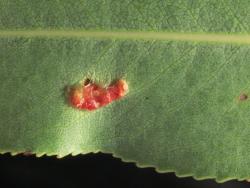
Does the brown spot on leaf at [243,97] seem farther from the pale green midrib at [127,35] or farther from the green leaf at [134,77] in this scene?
the pale green midrib at [127,35]

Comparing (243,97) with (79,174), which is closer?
(243,97)

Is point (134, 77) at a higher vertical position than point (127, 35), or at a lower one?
lower

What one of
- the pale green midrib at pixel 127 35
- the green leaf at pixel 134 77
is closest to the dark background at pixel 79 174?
the green leaf at pixel 134 77

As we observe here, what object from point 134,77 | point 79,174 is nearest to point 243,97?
point 134,77

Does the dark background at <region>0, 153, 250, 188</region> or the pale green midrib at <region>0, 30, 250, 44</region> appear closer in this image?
the pale green midrib at <region>0, 30, 250, 44</region>

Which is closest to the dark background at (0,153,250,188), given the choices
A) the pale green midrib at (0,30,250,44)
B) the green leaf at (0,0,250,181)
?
the green leaf at (0,0,250,181)

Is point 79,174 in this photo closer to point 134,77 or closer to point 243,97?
point 134,77

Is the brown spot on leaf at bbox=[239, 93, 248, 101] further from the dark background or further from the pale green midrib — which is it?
the dark background
